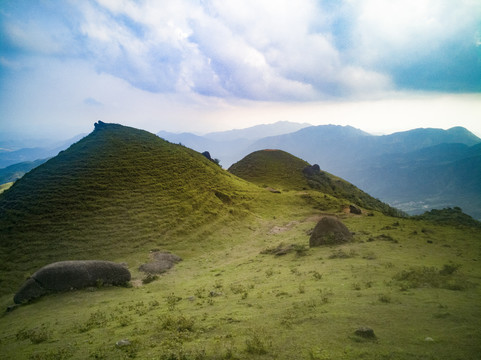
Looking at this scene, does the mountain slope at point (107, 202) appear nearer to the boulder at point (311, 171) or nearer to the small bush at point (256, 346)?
the small bush at point (256, 346)

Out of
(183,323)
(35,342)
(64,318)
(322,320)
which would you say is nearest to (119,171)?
(64,318)

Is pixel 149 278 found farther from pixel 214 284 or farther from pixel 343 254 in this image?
pixel 343 254

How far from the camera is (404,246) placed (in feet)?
63.5

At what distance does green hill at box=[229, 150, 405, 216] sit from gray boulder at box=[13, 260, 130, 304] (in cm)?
5221

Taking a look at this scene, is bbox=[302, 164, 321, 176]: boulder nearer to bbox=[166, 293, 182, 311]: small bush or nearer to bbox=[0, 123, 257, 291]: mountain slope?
bbox=[0, 123, 257, 291]: mountain slope

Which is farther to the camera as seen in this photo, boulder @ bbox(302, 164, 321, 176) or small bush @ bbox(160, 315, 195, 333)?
boulder @ bbox(302, 164, 321, 176)

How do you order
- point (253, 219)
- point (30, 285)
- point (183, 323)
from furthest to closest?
point (253, 219) → point (30, 285) → point (183, 323)

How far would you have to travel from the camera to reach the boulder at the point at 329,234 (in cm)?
2103

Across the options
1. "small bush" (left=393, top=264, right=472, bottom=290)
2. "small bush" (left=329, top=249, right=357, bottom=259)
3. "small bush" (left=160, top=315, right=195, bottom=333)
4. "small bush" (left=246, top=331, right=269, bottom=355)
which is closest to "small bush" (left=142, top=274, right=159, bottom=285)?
"small bush" (left=160, top=315, right=195, bottom=333)

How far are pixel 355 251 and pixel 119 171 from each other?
1448 inches

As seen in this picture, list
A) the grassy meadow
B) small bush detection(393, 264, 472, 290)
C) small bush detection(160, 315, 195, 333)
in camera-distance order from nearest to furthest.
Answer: the grassy meadow
small bush detection(160, 315, 195, 333)
small bush detection(393, 264, 472, 290)

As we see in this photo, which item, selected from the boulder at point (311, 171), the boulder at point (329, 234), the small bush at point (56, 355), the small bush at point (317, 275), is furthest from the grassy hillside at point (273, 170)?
the small bush at point (56, 355)

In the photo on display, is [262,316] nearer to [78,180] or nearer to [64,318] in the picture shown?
[64,318]

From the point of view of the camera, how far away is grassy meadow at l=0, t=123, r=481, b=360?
698 cm
